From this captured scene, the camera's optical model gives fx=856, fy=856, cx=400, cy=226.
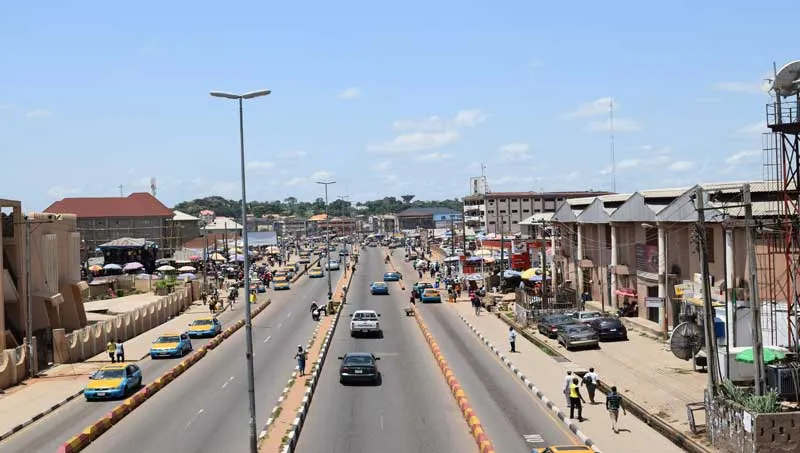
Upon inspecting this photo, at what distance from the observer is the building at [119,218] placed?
120m

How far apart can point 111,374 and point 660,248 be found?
28.1m

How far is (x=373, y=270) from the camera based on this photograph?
111 meters

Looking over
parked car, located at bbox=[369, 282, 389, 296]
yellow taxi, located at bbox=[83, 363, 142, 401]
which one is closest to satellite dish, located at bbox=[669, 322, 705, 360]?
yellow taxi, located at bbox=[83, 363, 142, 401]

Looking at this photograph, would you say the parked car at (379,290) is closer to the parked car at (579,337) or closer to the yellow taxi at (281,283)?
the yellow taxi at (281,283)

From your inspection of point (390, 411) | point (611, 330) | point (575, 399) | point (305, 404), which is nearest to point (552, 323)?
point (611, 330)

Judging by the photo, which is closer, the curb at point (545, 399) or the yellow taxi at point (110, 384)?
the curb at point (545, 399)

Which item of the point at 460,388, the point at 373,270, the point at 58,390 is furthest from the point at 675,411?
the point at 373,270

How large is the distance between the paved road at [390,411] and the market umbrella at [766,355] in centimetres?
873

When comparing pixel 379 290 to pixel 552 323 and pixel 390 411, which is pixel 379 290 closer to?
pixel 552 323

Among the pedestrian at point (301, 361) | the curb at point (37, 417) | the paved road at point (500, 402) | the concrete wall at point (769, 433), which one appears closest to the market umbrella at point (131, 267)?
the paved road at point (500, 402)

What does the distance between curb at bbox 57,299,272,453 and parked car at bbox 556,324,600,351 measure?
17.4 metres

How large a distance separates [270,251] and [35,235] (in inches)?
3995

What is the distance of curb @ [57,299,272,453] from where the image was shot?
73.3 feet

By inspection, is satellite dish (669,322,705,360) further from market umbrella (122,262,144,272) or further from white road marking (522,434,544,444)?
market umbrella (122,262,144,272)
